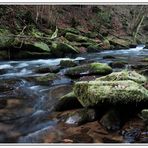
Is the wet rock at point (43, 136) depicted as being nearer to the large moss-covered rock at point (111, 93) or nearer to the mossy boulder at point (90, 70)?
the large moss-covered rock at point (111, 93)

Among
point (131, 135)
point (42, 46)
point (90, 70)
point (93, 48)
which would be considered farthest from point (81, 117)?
point (93, 48)

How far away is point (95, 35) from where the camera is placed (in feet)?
52.5

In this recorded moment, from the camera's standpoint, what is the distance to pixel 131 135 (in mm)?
3426

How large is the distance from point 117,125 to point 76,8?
1543 cm

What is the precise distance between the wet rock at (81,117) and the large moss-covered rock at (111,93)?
111mm

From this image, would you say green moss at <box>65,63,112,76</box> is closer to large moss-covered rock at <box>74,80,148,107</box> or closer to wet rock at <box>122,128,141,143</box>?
large moss-covered rock at <box>74,80,148,107</box>

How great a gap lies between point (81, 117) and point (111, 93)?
498 millimetres

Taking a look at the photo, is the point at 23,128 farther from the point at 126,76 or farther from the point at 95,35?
the point at 95,35

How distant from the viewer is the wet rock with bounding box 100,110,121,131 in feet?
11.9

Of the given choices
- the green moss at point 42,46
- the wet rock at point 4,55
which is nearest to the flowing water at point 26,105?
the wet rock at point 4,55

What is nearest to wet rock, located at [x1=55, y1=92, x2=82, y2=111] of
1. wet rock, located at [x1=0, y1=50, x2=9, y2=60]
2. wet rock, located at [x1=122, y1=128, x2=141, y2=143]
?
wet rock, located at [x1=122, y1=128, x2=141, y2=143]

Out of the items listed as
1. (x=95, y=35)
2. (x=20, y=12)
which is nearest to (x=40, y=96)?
(x=20, y=12)

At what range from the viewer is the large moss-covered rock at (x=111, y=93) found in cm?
378

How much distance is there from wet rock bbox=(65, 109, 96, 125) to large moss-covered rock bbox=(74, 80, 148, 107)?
11 cm
